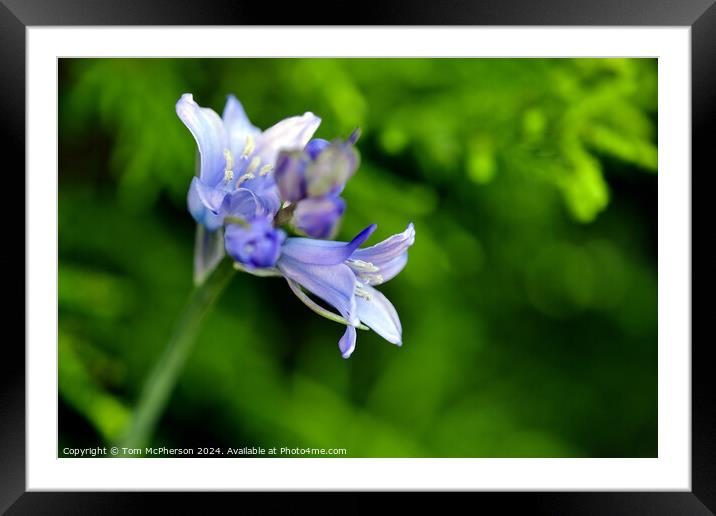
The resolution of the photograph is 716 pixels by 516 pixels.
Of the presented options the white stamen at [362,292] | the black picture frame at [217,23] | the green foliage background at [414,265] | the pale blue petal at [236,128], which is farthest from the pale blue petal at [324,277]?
the green foliage background at [414,265]

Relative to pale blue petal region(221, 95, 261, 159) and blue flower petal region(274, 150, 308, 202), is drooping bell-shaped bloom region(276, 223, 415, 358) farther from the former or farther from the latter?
pale blue petal region(221, 95, 261, 159)

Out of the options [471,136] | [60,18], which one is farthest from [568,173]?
[60,18]

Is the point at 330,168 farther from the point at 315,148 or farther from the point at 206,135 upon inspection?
the point at 206,135

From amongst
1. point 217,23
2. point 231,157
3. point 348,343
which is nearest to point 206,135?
point 231,157

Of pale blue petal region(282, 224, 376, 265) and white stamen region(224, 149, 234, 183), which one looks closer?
pale blue petal region(282, 224, 376, 265)

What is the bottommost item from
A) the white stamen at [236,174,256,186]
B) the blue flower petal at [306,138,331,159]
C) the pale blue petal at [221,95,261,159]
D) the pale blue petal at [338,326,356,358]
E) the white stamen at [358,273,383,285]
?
the pale blue petal at [338,326,356,358]

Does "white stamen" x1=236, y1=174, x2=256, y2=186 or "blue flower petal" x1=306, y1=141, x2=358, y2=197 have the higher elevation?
"white stamen" x1=236, y1=174, x2=256, y2=186

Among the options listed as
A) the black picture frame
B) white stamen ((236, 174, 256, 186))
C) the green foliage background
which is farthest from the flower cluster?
the green foliage background
